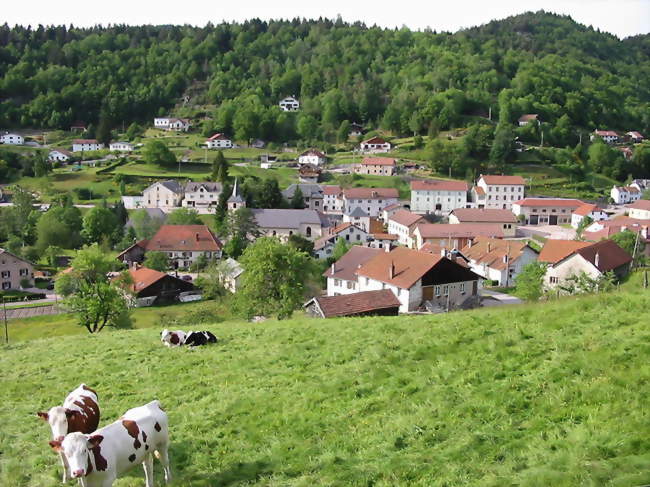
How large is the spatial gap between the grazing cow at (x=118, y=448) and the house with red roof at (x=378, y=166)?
8807 centimetres

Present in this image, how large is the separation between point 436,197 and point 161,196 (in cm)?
3772

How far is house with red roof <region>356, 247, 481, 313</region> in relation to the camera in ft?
106

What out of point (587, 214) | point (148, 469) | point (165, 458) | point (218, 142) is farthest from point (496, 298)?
point (218, 142)

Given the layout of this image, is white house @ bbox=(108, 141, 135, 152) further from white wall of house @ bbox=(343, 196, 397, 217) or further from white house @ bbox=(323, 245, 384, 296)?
white house @ bbox=(323, 245, 384, 296)

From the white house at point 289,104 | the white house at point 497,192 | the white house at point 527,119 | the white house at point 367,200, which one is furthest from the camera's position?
the white house at point 289,104

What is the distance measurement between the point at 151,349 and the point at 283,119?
115 m

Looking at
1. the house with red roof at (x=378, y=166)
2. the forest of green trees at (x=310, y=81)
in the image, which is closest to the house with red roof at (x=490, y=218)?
the house with red roof at (x=378, y=166)

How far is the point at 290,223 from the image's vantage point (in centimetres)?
7006

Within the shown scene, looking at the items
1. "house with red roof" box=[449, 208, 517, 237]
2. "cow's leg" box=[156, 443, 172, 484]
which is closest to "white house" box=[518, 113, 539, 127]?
"house with red roof" box=[449, 208, 517, 237]

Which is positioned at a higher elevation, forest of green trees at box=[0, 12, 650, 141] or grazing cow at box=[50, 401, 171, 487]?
forest of green trees at box=[0, 12, 650, 141]

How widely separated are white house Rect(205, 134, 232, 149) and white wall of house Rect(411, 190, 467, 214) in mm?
47115

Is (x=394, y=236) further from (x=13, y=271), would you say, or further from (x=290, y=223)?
(x=13, y=271)

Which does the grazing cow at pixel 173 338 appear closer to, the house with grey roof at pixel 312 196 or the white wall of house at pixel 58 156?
the house with grey roof at pixel 312 196

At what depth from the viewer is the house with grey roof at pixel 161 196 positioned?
8100cm
